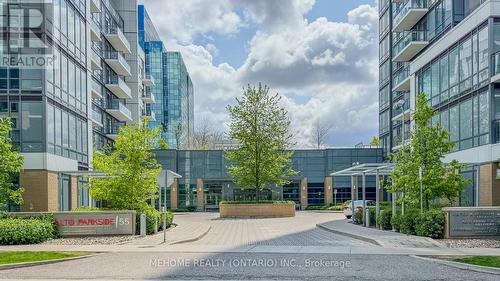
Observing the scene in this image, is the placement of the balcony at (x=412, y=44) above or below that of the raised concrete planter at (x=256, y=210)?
above

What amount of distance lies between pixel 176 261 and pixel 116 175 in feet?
32.9

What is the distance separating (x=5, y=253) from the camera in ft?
49.3

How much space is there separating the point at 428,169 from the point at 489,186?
15.1 ft

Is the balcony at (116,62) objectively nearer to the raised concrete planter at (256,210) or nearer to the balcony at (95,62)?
the balcony at (95,62)

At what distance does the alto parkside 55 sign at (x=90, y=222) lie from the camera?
20203mm

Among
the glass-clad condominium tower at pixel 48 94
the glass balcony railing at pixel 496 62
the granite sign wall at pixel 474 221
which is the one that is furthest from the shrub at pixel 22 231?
the glass balcony railing at pixel 496 62

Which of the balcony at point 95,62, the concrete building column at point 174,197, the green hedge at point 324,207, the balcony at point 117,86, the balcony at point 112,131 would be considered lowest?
the green hedge at point 324,207

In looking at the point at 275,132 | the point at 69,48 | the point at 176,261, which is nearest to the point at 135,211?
the point at 176,261

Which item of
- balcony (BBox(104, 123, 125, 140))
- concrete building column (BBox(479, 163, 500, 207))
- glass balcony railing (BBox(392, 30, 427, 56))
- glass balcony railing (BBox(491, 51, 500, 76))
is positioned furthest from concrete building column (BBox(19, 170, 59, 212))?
glass balcony railing (BBox(392, 30, 427, 56))

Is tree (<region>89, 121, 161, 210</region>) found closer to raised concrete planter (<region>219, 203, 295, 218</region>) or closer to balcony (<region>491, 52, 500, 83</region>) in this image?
balcony (<region>491, 52, 500, 83</region>)

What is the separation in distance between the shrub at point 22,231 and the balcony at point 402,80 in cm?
3479

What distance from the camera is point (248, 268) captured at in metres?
12.4

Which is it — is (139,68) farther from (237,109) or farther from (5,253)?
(5,253)

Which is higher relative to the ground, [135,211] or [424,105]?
[424,105]
